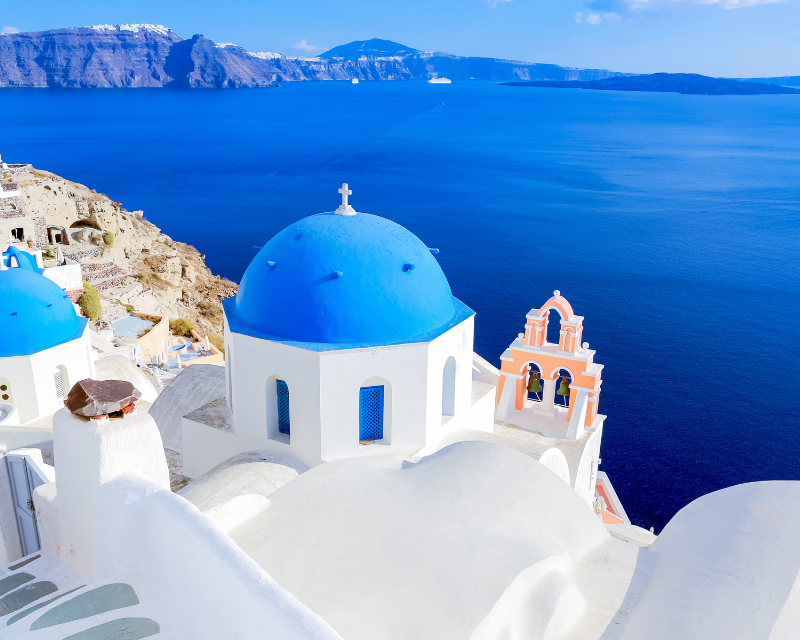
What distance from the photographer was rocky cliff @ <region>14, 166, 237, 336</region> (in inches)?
1383

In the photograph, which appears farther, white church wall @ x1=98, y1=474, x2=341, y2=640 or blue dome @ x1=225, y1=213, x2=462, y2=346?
blue dome @ x1=225, y1=213, x2=462, y2=346

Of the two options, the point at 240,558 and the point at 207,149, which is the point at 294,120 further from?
the point at 240,558

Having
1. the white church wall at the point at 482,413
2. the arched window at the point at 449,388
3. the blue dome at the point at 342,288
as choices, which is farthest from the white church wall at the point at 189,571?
the white church wall at the point at 482,413

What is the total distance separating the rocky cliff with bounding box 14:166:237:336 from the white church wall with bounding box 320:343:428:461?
88.8ft

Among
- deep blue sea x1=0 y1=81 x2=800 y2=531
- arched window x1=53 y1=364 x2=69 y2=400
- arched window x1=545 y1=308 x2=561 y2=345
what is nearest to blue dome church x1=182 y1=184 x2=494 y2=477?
arched window x1=53 y1=364 x2=69 y2=400

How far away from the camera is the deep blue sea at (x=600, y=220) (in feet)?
86.5

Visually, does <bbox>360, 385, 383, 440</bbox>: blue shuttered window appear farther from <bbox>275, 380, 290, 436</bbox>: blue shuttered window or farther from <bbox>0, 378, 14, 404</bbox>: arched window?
<bbox>0, 378, 14, 404</bbox>: arched window

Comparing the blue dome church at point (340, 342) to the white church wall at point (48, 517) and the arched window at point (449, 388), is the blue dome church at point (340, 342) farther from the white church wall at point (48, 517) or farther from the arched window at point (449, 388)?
the white church wall at point (48, 517)

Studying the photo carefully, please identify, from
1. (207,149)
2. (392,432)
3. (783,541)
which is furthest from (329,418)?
(207,149)

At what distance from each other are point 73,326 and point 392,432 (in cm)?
721

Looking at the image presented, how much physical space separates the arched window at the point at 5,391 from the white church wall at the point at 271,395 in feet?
16.2

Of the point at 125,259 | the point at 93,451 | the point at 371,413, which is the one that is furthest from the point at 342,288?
the point at 125,259

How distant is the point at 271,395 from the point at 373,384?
5.16 ft

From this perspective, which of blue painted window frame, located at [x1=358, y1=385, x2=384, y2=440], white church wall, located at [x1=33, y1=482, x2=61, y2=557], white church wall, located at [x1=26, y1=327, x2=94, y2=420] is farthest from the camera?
white church wall, located at [x1=26, y1=327, x2=94, y2=420]
